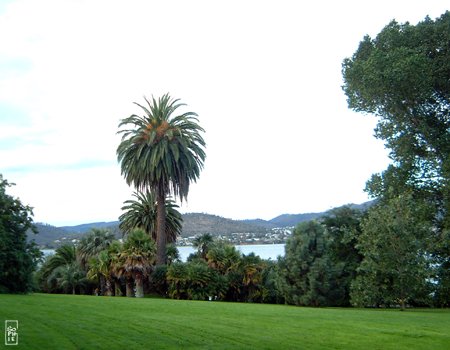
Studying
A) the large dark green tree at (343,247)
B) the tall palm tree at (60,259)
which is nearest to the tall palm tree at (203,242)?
the tall palm tree at (60,259)

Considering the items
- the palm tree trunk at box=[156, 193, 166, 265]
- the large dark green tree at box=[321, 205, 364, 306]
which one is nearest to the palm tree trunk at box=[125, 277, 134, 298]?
the palm tree trunk at box=[156, 193, 166, 265]

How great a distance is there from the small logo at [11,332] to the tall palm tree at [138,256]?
29.6 metres

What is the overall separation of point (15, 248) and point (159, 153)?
68.1ft

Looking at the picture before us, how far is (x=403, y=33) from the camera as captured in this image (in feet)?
118

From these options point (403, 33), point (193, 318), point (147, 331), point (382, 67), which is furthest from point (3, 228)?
point (403, 33)

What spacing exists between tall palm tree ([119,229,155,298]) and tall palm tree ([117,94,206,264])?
192 inches

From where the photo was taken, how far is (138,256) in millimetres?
44156

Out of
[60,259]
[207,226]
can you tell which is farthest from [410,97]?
[207,226]

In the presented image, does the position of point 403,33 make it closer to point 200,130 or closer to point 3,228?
point 200,130

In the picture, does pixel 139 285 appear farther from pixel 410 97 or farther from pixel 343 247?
pixel 410 97

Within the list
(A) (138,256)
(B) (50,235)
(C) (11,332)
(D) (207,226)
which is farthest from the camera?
(D) (207,226)

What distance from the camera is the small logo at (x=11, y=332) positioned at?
11745 millimetres

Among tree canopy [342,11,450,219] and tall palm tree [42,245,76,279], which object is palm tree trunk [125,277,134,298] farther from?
tree canopy [342,11,450,219]

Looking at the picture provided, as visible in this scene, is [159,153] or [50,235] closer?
[159,153]
